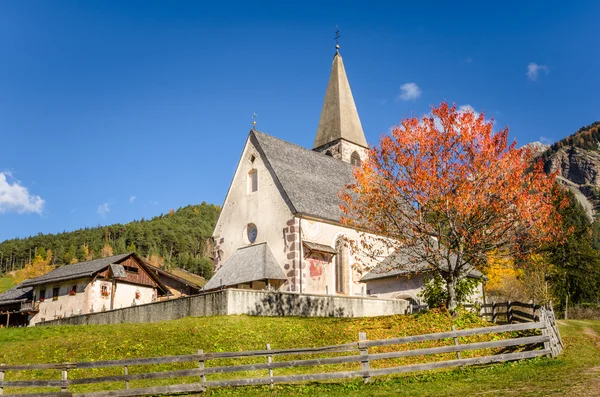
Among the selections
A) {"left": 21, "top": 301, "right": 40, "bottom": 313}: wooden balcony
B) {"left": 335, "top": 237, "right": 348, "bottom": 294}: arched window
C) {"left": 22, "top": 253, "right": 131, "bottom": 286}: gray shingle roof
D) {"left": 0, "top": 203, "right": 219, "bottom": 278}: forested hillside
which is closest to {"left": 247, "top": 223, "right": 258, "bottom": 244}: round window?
{"left": 335, "top": 237, "right": 348, "bottom": 294}: arched window

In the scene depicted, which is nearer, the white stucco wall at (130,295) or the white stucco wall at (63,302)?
the white stucco wall at (63,302)

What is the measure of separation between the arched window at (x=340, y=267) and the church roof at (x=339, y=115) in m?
19.3

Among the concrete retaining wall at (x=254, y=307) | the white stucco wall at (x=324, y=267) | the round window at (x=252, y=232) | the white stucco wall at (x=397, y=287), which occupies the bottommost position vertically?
the concrete retaining wall at (x=254, y=307)

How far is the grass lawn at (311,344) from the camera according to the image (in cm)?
1331

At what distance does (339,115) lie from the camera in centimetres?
5309

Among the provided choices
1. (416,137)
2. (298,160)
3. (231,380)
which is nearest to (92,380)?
(231,380)

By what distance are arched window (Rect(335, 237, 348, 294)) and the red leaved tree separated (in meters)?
9.42

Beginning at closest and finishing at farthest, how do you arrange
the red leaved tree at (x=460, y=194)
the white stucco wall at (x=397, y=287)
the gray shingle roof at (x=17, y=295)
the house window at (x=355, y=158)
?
the red leaved tree at (x=460, y=194), the white stucco wall at (x=397, y=287), the house window at (x=355, y=158), the gray shingle roof at (x=17, y=295)

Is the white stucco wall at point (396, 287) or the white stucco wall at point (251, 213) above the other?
the white stucco wall at point (251, 213)

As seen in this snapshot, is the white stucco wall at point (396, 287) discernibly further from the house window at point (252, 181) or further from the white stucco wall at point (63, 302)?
the white stucco wall at point (63, 302)

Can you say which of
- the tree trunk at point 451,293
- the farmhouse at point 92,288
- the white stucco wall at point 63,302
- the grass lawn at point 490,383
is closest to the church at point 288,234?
the tree trunk at point 451,293

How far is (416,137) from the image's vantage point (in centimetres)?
2452

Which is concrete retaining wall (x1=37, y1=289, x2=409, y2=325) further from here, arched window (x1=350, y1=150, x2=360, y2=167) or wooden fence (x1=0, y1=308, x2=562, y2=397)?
arched window (x1=350, y1=150, x2=360, y2=167)

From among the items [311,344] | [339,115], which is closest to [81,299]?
[339,115]
